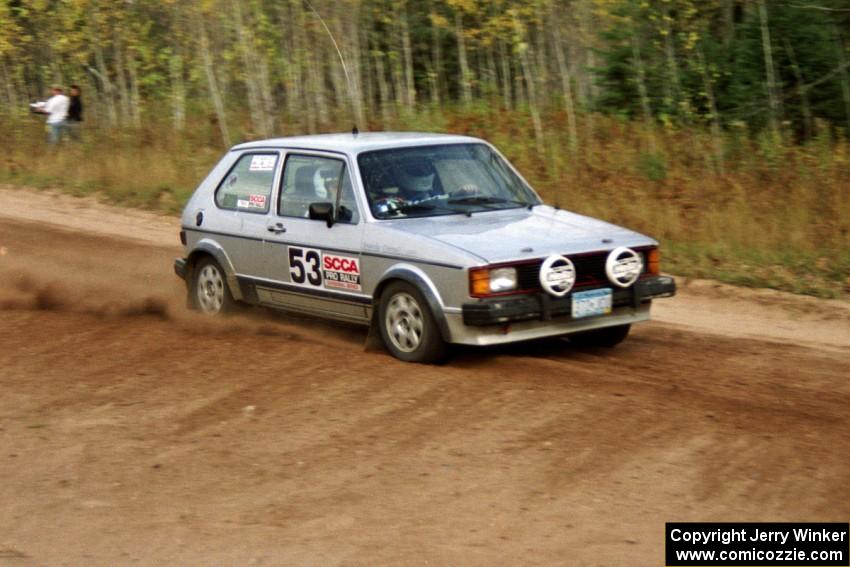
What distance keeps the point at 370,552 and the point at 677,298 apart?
718 cm

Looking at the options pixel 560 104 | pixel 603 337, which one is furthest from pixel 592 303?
pixel 560 104

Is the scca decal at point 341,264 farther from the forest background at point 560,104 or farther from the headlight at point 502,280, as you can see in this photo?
the forest background at point 560,104

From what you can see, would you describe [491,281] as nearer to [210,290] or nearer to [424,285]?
[424,285]

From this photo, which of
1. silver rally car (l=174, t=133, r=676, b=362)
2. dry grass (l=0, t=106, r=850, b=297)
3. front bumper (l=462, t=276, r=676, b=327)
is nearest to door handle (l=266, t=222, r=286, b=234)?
silver rally car (l=174, t=133, r=676, b=362)

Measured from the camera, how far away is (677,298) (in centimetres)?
1163

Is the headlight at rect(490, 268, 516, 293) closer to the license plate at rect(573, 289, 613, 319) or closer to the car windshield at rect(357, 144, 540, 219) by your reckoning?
the license plate at rect(573, 289, 613, 319)

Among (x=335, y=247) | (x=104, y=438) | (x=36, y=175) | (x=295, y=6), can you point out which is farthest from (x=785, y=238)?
(x=36, y=175)

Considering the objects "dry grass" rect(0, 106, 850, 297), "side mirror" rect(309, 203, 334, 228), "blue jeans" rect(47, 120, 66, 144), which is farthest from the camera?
"blue jeans" rect(47, 120, 66, 144)

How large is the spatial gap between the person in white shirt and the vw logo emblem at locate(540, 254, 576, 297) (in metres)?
19.2

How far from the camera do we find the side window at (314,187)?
8.79 metres

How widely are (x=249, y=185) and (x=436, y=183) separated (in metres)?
1.75

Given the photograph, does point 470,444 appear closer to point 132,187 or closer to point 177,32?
point 132,187

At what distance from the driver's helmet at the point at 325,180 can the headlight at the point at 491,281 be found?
5.70 feet

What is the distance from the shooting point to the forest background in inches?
551
